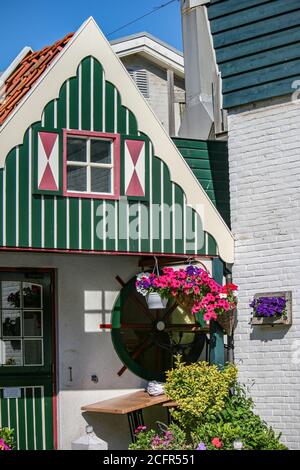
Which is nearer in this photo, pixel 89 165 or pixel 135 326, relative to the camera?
pixel 89 165

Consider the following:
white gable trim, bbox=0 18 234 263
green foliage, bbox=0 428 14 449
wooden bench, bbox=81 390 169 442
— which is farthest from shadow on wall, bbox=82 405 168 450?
white gable trim, bbox=0 18 234 263

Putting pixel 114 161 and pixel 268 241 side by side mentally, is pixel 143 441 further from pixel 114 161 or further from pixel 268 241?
pixel 114 161

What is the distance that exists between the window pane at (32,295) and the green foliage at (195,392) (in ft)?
7.41

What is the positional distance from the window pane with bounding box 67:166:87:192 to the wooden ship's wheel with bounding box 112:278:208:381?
2.16 metres

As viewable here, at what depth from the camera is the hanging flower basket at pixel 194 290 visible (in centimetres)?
1259

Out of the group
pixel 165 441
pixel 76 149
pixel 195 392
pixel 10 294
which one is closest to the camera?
pixel 165 441

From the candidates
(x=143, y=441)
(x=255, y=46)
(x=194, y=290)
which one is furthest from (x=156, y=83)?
(x=143, y=441)

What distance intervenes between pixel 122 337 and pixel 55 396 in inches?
50.1

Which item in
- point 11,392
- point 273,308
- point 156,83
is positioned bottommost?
point 11,392

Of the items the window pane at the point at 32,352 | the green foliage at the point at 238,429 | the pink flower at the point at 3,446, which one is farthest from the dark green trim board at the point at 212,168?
the pink flower at the point at 3,446

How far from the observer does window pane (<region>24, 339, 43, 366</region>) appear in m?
13.3

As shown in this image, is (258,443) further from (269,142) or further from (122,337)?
(269,142)

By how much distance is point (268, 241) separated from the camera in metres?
12.7

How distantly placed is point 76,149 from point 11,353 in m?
2.90
